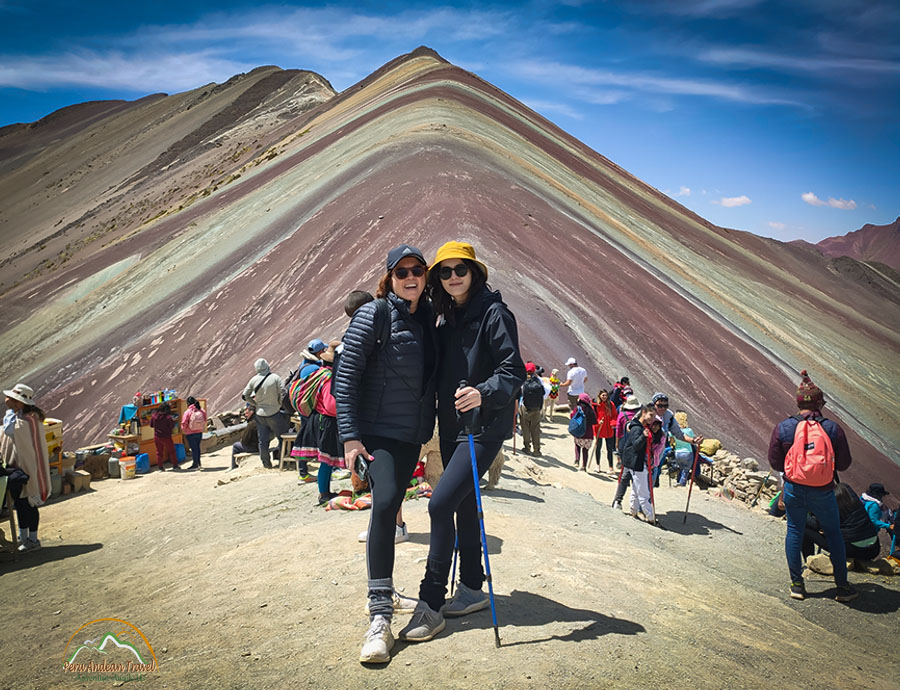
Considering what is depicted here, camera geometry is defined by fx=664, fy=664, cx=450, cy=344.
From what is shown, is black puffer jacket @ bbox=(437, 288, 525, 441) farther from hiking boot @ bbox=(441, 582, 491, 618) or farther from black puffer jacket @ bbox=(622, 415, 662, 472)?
black puffer jacket @ bbox=(622, 415, 662, 472)

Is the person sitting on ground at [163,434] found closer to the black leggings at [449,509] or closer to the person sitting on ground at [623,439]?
the person sitting on ground at [623,439]

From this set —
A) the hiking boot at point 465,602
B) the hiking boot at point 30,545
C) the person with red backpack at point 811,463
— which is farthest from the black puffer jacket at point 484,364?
the hiking boot at point 30,545

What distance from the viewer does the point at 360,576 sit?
4332 millimetres

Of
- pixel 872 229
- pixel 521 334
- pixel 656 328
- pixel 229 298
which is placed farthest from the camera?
pixel 872 229

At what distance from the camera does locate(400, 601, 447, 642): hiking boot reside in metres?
3.38

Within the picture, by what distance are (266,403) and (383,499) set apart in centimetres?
686

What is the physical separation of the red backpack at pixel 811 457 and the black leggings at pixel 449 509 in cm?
311

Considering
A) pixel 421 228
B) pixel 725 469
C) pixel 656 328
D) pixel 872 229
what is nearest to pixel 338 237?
pixel 421 228

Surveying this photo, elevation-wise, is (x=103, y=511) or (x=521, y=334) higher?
(x=521, y=334)

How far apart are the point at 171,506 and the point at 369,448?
19.2 ft

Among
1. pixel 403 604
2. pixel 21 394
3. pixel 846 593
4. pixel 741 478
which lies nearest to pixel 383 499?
pixel 403 604

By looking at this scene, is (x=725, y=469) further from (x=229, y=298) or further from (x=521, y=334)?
(x=229, y=298)

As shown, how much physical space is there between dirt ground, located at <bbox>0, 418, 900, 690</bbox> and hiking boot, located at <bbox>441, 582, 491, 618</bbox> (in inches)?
2.0

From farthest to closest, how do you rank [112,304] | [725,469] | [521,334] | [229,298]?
1. [112,304]
2. [229,298]
3. [521,334]
4. [725,469]
